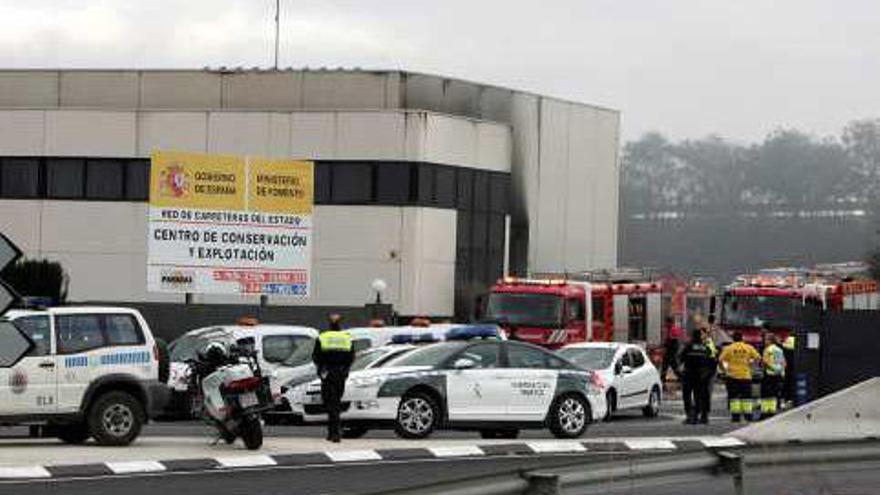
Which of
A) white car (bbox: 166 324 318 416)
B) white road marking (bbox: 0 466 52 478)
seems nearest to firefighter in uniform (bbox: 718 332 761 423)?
white car (bbox: 166 324 318 416)

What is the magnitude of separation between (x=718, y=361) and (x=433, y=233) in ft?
74.6

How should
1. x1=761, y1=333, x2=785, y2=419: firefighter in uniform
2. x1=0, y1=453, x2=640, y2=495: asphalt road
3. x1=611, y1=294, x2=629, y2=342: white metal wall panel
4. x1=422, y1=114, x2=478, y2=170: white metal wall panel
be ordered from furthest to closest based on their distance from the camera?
x1=422, y1=114, x2=478, y2=170: white metal wall panel, x1=611, y1=294, x2=629, y2=342: white metal wall panel, x1=761, y1=333, x2=785, y2=419: firefighter in uniform, x1=0, y1=453, x2=640, y2=495: asphalt road

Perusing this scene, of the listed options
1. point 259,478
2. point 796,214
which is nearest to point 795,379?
point 259,478

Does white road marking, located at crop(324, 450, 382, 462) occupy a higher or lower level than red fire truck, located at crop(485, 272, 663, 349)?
lower

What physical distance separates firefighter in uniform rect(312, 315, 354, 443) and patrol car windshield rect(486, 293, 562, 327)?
16749mm

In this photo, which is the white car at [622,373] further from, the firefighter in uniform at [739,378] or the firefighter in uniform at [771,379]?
the firefighter in uniform at [771,379]

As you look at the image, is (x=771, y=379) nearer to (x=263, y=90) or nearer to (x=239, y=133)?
(x=239, y=133)

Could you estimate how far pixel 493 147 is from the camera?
175 ft

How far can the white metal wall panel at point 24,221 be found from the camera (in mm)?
51438

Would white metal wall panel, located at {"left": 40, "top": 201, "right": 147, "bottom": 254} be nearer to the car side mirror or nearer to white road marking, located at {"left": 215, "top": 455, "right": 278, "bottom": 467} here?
the car side mirror

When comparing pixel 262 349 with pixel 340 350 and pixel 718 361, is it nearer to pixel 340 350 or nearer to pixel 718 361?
pixel 340 350

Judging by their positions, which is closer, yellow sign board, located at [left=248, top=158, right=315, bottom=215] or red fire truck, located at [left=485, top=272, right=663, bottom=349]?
red fire truck, located at [left=485, top=272, right=663, bottom=349]

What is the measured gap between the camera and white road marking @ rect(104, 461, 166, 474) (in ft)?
51.2

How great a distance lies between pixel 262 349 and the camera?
2598 centimetres
